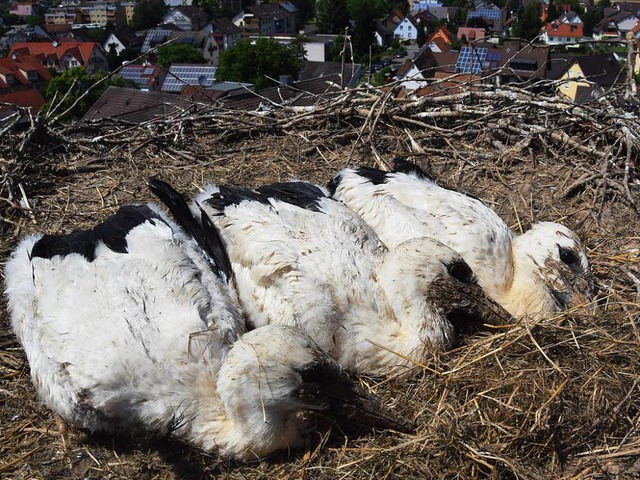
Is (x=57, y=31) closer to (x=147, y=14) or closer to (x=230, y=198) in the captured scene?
(x=147, y=14)

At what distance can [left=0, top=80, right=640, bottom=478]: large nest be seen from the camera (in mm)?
2908

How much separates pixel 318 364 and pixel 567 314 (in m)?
1.46

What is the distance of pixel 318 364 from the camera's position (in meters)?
2.88

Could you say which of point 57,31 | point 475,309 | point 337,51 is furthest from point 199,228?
point 57,31

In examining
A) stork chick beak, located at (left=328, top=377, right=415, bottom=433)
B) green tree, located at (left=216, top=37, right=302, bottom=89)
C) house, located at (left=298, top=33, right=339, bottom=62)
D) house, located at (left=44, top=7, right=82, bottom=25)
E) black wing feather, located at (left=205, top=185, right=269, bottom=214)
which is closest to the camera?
stork chick beak, located at (left=328, top=377, right=415, bottom=433)

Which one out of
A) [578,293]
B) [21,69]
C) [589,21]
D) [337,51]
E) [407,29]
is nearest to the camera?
[578,293]

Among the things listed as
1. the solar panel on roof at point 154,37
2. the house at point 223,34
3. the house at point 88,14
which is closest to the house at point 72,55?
the house at point 223,34

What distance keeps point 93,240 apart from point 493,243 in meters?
2.22

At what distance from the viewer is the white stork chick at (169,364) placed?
2.85m

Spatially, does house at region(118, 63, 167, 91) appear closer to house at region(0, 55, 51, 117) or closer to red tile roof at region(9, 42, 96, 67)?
house at region(0, 55, 51, 117)

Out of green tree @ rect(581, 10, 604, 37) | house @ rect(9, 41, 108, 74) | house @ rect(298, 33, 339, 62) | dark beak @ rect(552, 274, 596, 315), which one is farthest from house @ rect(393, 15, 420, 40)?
dark beak @ rect(552, 274, 596, 315)

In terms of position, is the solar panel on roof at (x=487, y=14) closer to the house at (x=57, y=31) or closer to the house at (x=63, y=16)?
the house at (x=57, y=31)

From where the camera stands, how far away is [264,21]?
72.4 meters

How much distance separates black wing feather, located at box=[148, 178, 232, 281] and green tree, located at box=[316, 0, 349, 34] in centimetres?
6124
